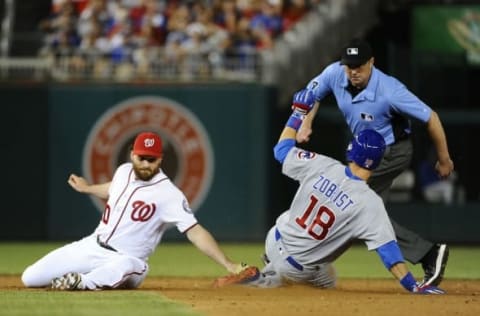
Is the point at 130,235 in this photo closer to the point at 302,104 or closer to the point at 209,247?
the point at 209,247

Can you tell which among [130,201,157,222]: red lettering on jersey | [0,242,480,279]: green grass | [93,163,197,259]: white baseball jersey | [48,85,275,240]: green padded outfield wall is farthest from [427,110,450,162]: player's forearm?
[48,85,275,240]: green padded outfield wall

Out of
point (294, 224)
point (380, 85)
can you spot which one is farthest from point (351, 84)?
point (294, 224)

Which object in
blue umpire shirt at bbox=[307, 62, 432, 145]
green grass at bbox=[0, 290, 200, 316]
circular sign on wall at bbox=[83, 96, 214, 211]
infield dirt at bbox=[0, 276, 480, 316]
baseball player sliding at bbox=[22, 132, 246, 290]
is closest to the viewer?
green grass at bbox=[0, 290, 200, 316]

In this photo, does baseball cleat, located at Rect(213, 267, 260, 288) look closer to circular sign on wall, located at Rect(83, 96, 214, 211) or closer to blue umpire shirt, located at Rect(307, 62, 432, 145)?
blue umpire shirt, located at Rect(307, 62, 432, 145)

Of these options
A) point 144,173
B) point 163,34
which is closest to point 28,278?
point 144,173

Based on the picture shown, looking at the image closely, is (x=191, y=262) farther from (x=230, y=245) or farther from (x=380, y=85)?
(x=380, y=85)
